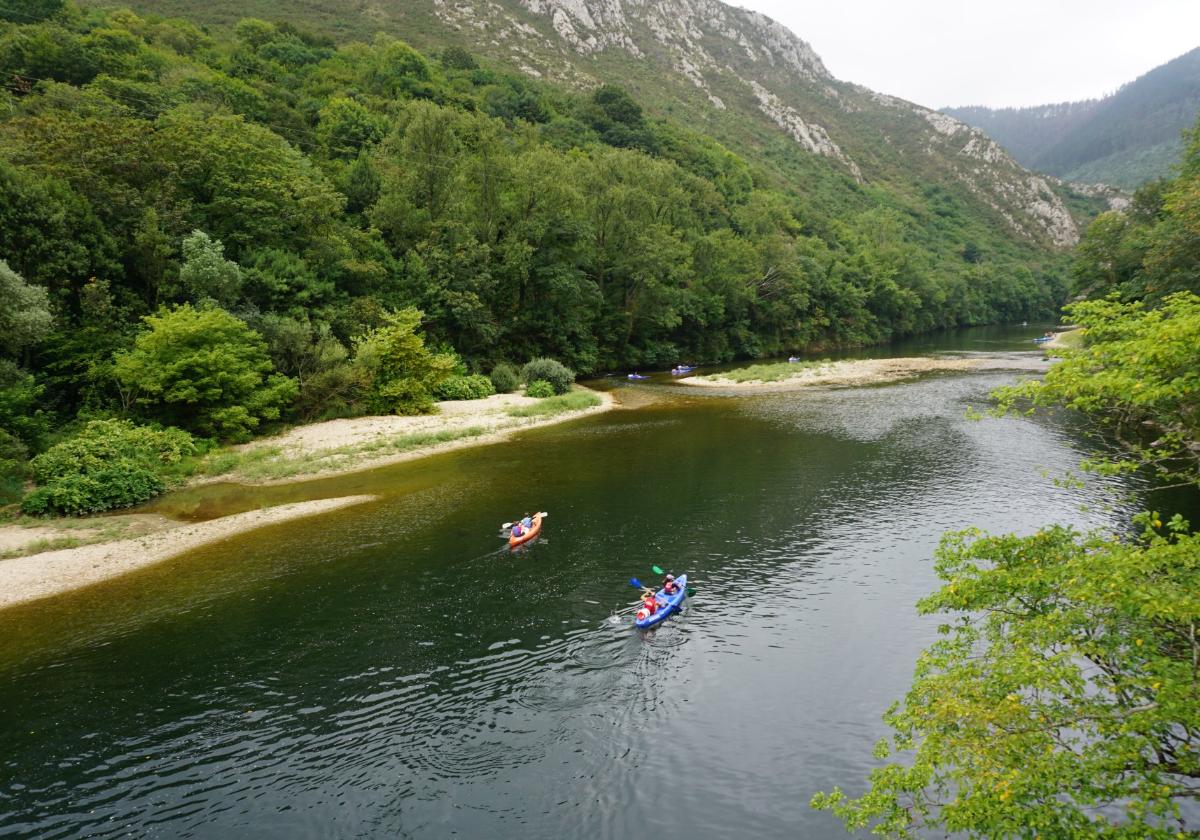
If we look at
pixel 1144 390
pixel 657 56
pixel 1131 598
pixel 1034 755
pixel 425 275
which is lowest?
pixel 1034 755

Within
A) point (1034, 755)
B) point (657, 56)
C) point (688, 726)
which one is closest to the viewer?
point (1034, 755)

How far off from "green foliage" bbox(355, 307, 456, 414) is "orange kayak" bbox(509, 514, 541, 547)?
21.3m

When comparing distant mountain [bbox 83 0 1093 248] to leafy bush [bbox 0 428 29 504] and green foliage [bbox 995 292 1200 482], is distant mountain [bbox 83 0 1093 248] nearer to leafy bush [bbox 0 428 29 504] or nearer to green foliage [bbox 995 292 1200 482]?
leafy bush [bbox 0 428 29 504]

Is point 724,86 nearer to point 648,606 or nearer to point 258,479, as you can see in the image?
point 258,479

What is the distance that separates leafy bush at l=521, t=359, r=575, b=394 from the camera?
2039 inches

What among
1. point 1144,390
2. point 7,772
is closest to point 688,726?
point 1144,390

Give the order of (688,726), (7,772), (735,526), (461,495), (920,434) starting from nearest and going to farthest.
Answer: (7,772)
(688,726)
(735,526)
(461,495)
(920,434)

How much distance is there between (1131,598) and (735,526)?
17.4 m

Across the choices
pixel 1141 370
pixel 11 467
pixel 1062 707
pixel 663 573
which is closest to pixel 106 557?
pixel 11 467

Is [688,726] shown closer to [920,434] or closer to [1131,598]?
[1131,598]

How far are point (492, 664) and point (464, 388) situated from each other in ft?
113

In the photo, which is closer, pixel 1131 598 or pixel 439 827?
pixel 1131 598

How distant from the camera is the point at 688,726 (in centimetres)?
1317

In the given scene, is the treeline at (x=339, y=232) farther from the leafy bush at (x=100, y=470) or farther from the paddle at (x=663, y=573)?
the paddle at (x=663, y=573)
